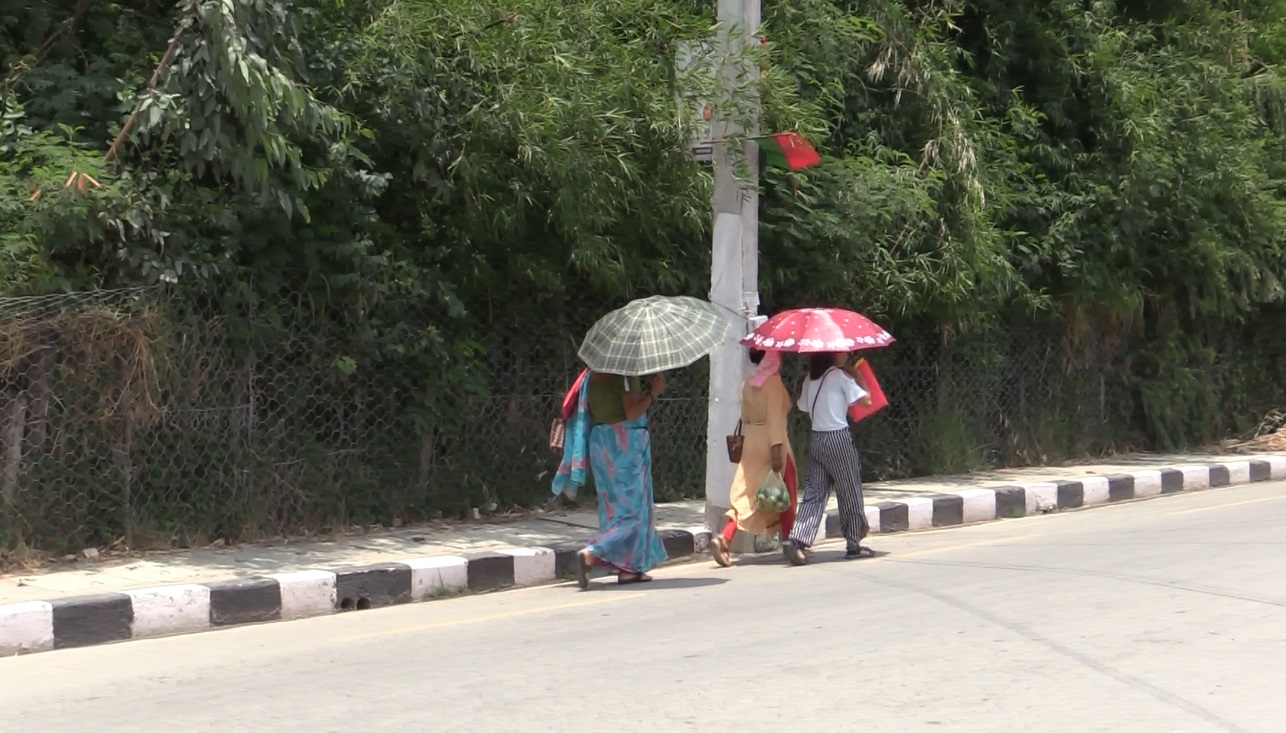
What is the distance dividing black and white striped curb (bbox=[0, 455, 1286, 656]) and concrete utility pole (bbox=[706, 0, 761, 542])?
0.63 m

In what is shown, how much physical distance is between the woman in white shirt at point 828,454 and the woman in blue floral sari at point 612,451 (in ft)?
4.30

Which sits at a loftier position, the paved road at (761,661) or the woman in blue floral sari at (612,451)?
the woman in blue floral sari at (612,451)

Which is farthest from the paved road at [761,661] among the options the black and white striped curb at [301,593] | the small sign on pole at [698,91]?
the small sign on pole at [698,91]

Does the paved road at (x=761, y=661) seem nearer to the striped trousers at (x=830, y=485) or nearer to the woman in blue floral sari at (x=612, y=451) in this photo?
the woman in blue floral sari at (x=612, y=451)

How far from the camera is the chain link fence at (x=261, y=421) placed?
8.72m

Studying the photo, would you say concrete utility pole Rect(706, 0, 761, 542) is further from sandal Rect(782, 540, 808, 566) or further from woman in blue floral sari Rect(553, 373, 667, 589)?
woman in blue floral sari Rect(553, 373, 667, 589)

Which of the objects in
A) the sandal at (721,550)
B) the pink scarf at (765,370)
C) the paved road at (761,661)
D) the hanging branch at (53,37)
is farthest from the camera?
the sandal at (721,550)

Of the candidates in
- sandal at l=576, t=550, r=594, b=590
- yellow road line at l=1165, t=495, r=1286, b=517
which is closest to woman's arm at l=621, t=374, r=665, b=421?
sandal at l=576, t=550, r=594, b=590

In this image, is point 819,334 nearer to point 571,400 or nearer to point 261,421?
point 571,400

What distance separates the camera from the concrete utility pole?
32.8ft

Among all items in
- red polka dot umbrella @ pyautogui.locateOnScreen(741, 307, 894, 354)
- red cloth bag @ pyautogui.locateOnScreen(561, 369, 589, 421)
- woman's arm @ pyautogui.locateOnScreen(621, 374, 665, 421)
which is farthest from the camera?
red polka dot umbrella @ pyautogui.locateOnScreen(741, 307, 894, 354)

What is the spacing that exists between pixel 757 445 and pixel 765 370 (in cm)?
50

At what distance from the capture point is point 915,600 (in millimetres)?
7852

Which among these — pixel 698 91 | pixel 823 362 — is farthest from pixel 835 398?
pixel 698 91
